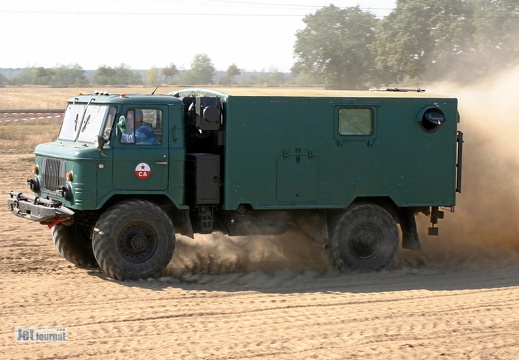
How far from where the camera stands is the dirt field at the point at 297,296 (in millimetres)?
9492

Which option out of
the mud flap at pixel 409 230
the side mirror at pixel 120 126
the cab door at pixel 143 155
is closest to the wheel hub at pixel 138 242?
the cab door at pixel 143 155

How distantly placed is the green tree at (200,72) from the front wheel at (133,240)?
62894 millimetres

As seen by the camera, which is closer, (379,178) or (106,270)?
(106,270)

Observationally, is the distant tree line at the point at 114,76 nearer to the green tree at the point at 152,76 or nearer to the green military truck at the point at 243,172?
the green tree at the point at 152,76

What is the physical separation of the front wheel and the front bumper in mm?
544

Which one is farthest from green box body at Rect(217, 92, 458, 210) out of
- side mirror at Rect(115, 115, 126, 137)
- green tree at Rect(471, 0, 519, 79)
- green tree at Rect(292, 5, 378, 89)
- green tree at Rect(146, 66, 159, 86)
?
green tree at Rect(146, 66, 159, 86)

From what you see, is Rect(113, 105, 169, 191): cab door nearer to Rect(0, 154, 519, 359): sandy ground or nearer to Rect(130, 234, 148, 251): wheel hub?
Rect(130, 234, 148, 251): wheel hub

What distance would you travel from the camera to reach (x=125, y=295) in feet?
38.5

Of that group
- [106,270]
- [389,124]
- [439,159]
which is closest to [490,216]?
[439,159]

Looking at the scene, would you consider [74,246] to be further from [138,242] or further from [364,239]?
[364,239]

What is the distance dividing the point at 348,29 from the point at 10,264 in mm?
46473

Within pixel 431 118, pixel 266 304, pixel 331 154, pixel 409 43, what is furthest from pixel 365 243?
pixel 409 43

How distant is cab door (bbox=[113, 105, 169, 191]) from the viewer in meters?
12.6

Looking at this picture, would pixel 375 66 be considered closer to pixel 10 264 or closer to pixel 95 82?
pixel 95 82
